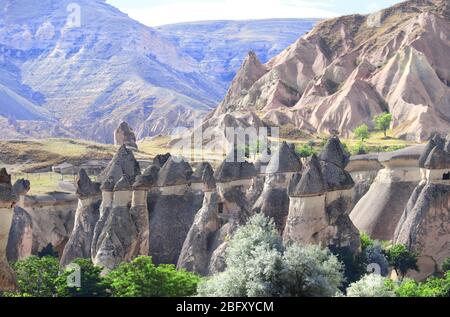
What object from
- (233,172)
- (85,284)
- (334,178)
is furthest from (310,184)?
(85,284)

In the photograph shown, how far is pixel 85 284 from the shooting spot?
33.1 m

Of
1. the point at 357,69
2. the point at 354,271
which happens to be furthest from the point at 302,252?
the point at 357,69

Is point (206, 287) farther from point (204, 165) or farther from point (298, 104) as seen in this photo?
point (298, 104)

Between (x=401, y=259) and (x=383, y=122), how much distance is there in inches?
2611

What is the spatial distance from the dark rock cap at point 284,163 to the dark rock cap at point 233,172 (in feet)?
2.63

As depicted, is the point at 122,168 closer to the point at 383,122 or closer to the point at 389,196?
the point at 389,196

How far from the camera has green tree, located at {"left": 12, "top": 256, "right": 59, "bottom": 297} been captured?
33.2m

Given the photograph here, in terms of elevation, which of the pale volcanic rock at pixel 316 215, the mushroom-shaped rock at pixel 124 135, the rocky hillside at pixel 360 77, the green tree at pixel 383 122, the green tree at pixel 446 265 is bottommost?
the green tree at pixel 446 265

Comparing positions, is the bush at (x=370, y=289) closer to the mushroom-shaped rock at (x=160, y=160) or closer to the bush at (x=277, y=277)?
the bush at (x=277, y=277)

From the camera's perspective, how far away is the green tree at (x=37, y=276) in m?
33.2

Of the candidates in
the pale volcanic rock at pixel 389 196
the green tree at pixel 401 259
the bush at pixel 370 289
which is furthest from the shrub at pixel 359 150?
the bush at pixel 370 289

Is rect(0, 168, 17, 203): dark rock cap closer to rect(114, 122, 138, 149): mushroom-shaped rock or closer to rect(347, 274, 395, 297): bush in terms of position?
rect(347, 274, 395, 297): bush

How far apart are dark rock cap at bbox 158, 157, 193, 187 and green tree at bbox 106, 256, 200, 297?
9.80 metres

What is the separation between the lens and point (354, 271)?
35.4m
